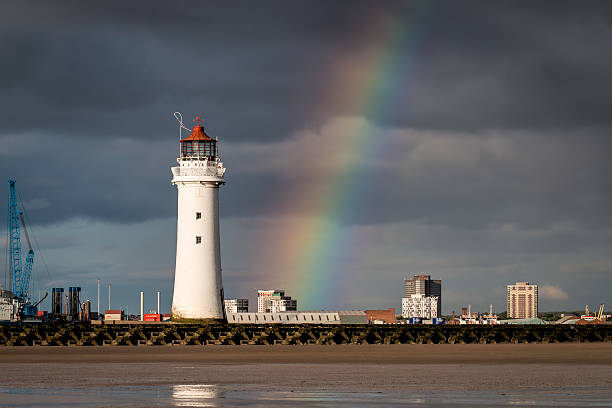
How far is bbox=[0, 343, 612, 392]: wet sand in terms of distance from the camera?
30.8 m

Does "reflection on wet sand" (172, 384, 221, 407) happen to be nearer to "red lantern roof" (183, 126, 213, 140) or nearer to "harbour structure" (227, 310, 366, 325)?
"red lantern roof" (183, 126, 213, 140)

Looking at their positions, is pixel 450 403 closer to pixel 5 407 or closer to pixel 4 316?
pixel 5 407

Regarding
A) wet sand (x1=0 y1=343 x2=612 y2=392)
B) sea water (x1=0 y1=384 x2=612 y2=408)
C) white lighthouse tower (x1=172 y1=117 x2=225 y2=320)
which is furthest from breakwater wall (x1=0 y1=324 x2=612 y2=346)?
sea water (x1=0 y1=384 x2=612 y2=408)

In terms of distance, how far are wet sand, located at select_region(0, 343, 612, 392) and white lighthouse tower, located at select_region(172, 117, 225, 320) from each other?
3513 cm

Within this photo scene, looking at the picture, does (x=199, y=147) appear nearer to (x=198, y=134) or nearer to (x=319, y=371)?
(x=198, y=134)

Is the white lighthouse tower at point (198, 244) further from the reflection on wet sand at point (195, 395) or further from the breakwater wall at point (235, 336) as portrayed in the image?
the reflection on wet sand at point (195, 395)

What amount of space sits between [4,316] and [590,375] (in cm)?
13263

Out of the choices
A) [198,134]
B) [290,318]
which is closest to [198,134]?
[198,134]

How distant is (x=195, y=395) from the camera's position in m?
27.1

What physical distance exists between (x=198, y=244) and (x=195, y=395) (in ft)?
201

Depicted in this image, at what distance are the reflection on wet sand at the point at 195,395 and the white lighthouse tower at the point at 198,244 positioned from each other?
5759 centimetres

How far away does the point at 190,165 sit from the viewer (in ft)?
295

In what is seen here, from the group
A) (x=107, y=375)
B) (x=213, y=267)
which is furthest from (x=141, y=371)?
(x=213, y=267)

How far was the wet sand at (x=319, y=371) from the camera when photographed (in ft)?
101
